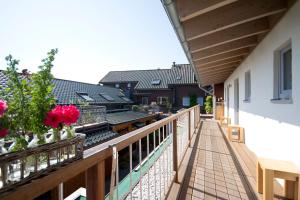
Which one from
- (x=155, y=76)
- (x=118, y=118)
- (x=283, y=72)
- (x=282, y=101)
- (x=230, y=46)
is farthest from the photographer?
(x=155, y=76)

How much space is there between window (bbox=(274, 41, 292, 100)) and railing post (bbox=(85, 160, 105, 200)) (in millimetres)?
2629

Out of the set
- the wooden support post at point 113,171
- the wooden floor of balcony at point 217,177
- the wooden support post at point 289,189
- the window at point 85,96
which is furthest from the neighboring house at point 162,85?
the wooden support post at point 113,171

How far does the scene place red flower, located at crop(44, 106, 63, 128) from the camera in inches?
32.5

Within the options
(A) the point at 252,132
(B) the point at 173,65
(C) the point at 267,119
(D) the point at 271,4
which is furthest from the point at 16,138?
(B) the point at 173,65

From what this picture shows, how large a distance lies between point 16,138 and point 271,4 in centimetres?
294

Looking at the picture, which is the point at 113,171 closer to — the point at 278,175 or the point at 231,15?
the point at 278,175

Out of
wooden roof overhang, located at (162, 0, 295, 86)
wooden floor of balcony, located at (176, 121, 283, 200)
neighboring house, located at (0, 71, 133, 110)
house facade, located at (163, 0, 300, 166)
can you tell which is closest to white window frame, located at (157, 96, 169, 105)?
neighboring house, located at (0, 71, 133, 110)

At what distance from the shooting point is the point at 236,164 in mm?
3584

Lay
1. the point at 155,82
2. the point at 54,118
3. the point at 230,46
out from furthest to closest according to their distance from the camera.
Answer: the point at 155,82 → the point at 230,46 → the point at 54,118

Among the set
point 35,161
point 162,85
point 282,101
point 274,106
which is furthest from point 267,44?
point 162,85

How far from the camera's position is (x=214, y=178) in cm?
299

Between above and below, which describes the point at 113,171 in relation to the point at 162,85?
below

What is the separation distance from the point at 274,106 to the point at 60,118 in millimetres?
2962

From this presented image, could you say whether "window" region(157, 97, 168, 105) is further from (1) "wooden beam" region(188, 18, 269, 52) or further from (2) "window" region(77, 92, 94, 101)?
(1) "wooden beam" region(188, 18, 269, 52)
